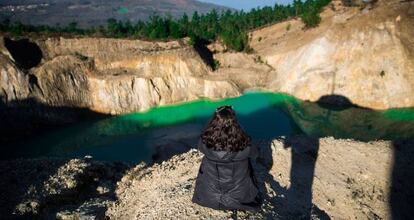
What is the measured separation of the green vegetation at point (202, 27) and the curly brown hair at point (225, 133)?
137ft

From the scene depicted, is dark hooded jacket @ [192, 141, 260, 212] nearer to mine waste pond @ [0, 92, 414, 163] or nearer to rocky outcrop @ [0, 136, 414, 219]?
rocky outcrop @ [0, 136, 414, 219]

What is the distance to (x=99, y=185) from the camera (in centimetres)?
1720

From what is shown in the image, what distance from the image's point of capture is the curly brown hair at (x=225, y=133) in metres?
8.08

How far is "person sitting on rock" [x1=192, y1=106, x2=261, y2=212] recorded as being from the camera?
812 centimetres

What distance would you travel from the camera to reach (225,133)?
26.5 ft

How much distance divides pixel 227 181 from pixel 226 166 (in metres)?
0.41

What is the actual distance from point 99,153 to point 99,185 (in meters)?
15.2

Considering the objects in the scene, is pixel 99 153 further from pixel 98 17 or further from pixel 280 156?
pixel 98 17


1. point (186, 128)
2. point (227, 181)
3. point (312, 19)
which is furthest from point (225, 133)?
point (312, 19)

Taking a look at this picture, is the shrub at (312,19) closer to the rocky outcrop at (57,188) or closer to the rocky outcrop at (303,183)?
the rocky outcrop at (303,183)

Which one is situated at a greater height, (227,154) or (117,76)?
(227,154)

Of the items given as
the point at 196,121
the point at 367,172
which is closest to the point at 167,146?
the point at 196,121

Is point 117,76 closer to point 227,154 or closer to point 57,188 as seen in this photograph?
point 57,188

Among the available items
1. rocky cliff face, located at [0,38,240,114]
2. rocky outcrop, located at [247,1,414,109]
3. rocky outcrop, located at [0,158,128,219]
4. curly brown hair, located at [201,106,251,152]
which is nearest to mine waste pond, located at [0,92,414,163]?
rocky outcrop, located at [247,1,414,109]
